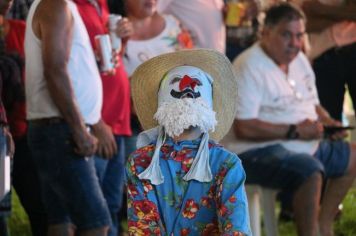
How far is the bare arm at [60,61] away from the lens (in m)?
4.74

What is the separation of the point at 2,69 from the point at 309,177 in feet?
6.47

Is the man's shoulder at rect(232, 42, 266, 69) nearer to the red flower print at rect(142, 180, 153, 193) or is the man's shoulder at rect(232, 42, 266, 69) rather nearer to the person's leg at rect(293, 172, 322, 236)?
the person's leg at rect(293, 172, 322, 236)

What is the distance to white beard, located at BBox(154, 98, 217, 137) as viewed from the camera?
3730 millimetres

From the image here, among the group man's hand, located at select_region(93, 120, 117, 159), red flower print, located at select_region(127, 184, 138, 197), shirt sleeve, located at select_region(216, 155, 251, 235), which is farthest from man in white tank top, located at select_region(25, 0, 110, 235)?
shirt sleeve, located at select_region(216, 155, 251, 235)

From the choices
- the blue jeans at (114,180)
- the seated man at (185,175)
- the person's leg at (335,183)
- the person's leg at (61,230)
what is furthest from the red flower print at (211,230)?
the person's leg at (335,183)

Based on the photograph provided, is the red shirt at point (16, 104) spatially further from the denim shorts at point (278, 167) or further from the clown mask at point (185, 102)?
the clown mask at point (185, 102)

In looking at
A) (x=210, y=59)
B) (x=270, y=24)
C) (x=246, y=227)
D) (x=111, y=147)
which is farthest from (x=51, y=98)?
(x=270, y=24)

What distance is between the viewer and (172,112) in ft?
12.3

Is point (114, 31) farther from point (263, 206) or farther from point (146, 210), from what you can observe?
point (146, 210)

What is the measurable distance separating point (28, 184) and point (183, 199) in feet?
7.46

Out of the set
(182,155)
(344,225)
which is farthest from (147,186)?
(344,225)

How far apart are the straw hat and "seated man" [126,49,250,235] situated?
183mm

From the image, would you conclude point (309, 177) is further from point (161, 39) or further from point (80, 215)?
point (80, 215)

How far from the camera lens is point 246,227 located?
12.0ft
